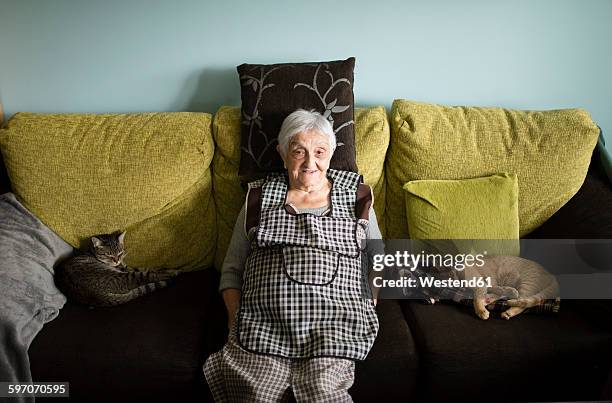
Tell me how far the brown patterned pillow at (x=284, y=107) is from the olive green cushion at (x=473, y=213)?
326 millimetres

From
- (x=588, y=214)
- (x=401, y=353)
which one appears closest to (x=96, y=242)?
(x=401, y=353)

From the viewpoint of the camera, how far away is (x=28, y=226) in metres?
1.81

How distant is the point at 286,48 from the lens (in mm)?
2064

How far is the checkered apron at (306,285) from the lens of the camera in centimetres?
149

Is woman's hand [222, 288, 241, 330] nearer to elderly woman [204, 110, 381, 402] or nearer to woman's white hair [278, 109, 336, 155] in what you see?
elderly woman [204, 110, 381, 402]

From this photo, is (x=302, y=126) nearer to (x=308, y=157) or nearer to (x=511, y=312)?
(x=308, y=157)

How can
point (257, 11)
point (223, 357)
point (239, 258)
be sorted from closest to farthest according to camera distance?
point (223, 357) → point (239, 258) → point (257, 11)

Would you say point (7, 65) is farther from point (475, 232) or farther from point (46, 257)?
point (475, 232)

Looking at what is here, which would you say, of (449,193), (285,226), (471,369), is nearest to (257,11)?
(285,226)

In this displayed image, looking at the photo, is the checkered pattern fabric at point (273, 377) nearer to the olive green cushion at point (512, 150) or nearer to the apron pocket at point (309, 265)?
the apron pocket at point (309, 265)

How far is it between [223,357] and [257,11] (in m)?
1.36

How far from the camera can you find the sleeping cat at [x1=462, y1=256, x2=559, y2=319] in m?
1.67

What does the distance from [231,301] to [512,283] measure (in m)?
1.01

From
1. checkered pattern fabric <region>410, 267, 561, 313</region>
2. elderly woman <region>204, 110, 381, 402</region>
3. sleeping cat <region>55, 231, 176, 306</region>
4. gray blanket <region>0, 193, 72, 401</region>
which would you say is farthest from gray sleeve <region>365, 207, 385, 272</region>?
gray blanket <region>0, 193, 72, 401</region>
